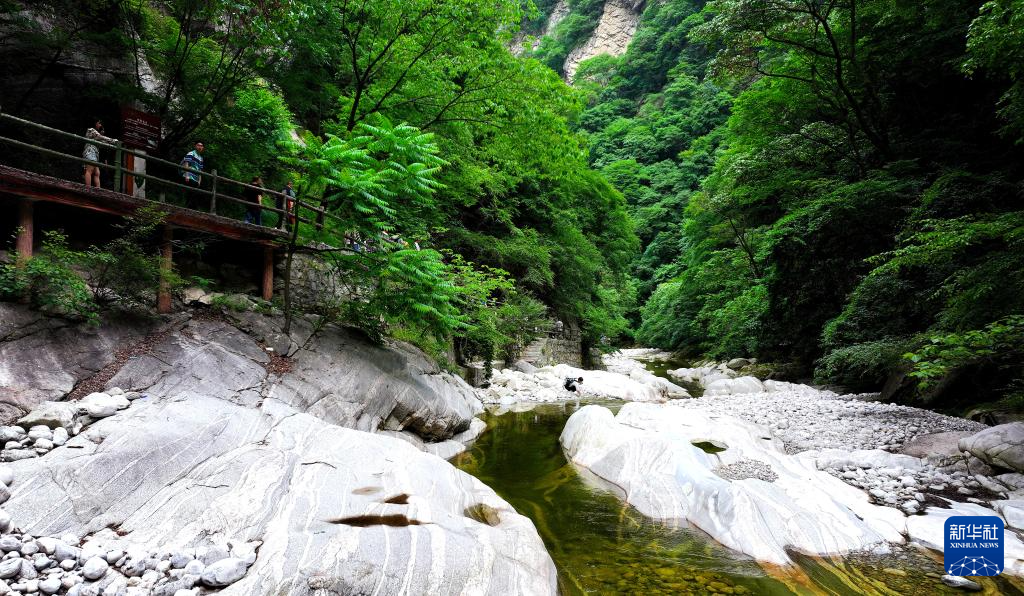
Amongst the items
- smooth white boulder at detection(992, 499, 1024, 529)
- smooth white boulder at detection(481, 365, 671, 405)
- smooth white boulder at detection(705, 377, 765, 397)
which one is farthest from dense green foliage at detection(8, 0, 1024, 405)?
smooth white boulder at detection(705, 377, 765, 397)

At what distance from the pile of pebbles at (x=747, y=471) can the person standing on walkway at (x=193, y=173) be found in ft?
32.6

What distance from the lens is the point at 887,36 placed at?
1444 centimetres

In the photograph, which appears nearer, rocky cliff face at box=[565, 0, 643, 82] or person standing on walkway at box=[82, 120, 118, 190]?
person standing on walkway at box=[82, 120, 118, 190]

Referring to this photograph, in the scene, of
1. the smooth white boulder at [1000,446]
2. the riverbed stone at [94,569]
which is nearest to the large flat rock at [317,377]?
the riverbed stone at [94,569]

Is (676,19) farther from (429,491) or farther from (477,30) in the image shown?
(429,491)

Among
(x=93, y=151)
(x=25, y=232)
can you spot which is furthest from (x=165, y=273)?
(x=93, y=151)

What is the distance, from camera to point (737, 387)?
54.1 ft

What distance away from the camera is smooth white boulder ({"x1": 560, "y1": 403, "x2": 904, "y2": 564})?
5.04 meters

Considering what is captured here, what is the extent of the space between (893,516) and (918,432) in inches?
173

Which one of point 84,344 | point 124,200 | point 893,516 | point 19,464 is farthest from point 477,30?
point 893,516

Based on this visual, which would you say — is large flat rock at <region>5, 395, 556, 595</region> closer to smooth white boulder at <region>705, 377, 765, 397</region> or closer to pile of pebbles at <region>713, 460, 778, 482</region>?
pile of pebbles at <region>713, 460, 778, 482</region>

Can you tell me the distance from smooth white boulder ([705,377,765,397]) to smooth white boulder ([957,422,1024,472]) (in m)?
9.76
